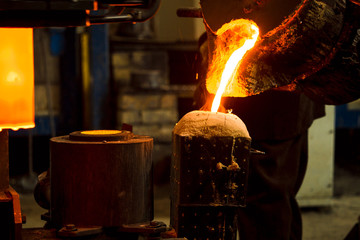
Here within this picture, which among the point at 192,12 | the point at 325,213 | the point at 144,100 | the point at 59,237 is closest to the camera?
the point at 59,237

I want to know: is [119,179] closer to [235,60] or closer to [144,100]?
[235,60]

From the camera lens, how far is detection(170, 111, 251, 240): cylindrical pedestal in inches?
50.1

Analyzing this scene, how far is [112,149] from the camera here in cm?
127

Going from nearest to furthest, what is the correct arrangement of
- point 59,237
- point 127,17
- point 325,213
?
point 59,237
point 127,17
point 325,213

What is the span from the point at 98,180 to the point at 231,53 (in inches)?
22.7

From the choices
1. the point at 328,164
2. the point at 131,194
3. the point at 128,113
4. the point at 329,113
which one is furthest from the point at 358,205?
the point at 131,194

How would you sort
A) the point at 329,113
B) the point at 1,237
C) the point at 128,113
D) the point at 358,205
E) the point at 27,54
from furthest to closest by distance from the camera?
the point at 128,113
the point at 358,205
the point at 329,113
the point at 27,54
the point at 1,237

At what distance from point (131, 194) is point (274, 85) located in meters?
0.61

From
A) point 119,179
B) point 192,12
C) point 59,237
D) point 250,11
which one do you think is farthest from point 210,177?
point 192,12

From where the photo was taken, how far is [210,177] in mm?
1274

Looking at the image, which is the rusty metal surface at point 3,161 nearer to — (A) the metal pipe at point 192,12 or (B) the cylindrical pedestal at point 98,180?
(B) the cylindrical pedestal at point 98,180

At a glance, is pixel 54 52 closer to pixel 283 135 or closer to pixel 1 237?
pixel 283 135

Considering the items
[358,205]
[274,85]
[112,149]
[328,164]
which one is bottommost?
[358,205]

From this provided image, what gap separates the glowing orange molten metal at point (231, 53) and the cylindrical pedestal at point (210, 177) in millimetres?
291
